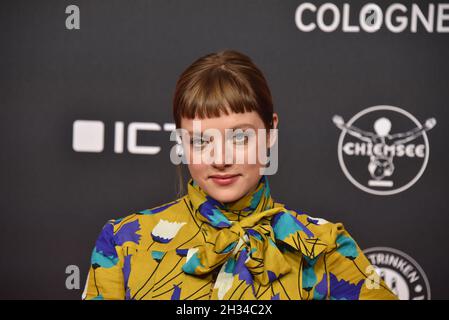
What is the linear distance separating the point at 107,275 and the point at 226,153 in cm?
34

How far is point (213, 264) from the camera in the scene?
1.09 meters

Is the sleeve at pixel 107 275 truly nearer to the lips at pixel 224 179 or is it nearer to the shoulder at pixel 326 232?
the lips at pixel 224 179

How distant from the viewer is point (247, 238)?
112 centimetres

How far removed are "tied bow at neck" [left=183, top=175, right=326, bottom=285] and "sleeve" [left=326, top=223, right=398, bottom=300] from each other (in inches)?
2.4

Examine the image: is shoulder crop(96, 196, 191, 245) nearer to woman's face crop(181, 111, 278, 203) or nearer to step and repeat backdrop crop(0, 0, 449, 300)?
woman's face crop(181, 111, 278, 203)

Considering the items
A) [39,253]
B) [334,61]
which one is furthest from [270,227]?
[39,253]

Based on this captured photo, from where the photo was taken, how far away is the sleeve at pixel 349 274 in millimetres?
1165

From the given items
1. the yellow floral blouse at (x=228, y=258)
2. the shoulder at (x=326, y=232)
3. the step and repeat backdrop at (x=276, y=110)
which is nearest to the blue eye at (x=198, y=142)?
the yellow floral blouse at (x=228, y=258)

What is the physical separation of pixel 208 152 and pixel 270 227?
195 mm

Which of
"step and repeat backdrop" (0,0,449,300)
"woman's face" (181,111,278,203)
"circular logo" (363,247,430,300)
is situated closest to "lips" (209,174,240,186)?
"woman's face" (181,111,278,203)

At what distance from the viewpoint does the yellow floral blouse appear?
1.11 m

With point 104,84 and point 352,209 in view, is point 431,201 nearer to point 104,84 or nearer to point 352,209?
point 352,209

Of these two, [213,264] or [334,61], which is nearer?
[213,264]

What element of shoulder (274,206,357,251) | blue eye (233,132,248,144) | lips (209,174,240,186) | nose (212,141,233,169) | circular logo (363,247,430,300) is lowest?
circular logo (363,247,430,300)
